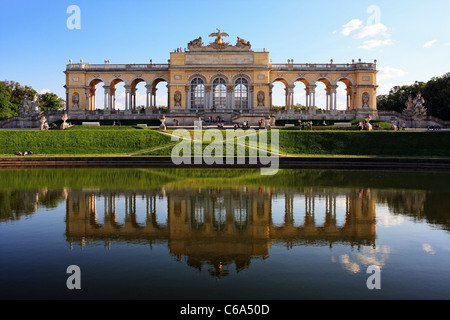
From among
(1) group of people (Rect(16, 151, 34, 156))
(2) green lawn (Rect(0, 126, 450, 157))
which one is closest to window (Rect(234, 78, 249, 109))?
(2) green lawn (Rect(0, 126, 450, 157))

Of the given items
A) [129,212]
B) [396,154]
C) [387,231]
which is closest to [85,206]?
[129,212]

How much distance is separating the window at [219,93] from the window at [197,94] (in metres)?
1.96

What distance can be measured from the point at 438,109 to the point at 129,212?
60.5 metres

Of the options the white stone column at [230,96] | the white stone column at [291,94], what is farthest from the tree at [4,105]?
the white stone column at [291,94]

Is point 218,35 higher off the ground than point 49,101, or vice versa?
point 218,35

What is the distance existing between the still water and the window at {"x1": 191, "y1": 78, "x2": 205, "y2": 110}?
44889 mm

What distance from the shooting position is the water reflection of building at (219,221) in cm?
1043

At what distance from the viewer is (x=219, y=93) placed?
208ft

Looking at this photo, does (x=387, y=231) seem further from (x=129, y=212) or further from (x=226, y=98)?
(x=226, y=98)

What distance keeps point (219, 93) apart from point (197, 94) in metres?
3.60

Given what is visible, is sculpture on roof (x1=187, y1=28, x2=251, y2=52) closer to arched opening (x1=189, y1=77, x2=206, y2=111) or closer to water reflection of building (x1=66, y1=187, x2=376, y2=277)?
arched opening (x1=189, y1=77, x2=206, y2=111)

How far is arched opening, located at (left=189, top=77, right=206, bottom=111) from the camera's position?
6319 cm

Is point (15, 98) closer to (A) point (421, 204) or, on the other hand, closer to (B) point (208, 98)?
(B) point (208, 98)

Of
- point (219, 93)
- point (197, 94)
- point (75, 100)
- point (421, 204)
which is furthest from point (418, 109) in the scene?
point (75, 100)
